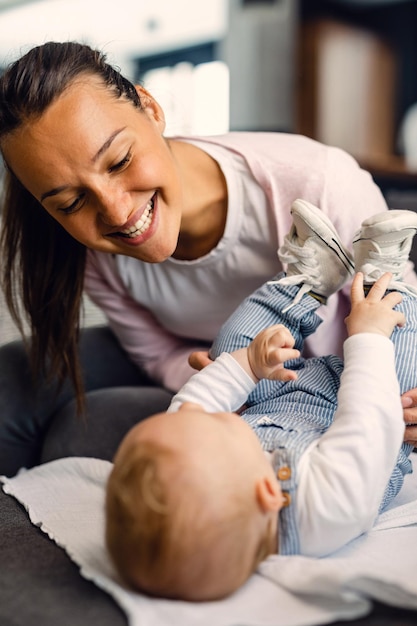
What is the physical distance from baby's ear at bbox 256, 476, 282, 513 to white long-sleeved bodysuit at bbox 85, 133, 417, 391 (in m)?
0.56

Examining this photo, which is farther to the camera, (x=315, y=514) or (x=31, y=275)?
(x=31, y=275)

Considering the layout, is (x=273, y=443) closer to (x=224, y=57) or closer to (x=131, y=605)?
(x=131, y=605)

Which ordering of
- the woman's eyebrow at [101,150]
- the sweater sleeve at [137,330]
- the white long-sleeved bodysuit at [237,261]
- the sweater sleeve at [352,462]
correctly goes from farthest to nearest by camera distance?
the sweater sleeve at [137,330] → the white long-sleeved bodysuit at [237,261] → the woman's eyebrow at [101,150] → the sweater sleeve at [352,462]

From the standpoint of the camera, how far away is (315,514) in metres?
0.87

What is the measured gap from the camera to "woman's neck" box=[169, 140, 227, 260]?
1349 mm

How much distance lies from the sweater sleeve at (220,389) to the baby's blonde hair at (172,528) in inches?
9.1

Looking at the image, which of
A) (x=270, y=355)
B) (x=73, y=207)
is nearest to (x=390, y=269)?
(x=270, y=355)

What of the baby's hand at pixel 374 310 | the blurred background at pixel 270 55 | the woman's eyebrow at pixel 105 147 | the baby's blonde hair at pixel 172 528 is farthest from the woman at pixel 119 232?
the blurred background at pixel 270 55

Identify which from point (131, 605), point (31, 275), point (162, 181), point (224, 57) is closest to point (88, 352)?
point (31, 275)

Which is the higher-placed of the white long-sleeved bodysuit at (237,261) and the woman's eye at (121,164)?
the woman's eye at (121,164)

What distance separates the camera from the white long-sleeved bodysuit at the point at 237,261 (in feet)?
4.32

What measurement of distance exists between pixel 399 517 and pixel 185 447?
1.21 feet

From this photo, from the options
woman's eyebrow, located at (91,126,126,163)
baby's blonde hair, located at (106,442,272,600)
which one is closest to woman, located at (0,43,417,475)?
woman's eyebrow, located at (91,126,126,163)

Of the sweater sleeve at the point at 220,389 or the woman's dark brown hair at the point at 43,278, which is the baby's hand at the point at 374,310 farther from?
the woman's dark brown hair at the point at 43,278
